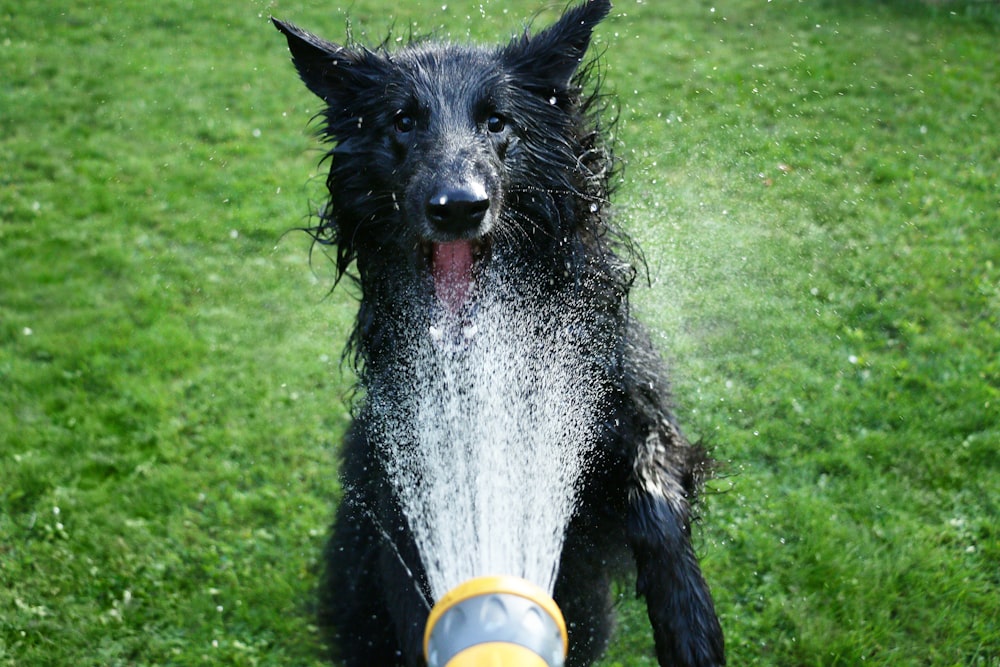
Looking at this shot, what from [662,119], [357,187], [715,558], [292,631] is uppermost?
[357,187]

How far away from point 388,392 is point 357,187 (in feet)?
2.62

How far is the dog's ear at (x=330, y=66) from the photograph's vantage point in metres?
3.20

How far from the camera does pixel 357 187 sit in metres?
3.27

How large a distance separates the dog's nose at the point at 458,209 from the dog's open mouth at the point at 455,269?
0.21m

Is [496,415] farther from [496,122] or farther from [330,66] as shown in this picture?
[330,66]

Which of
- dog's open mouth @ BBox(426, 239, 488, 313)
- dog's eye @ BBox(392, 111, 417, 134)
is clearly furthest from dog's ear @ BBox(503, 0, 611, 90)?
dog's open mouth @ BBox(426, 239, 488, 313)

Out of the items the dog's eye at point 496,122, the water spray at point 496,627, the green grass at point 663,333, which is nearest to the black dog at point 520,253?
the dog's eye at point 496,122

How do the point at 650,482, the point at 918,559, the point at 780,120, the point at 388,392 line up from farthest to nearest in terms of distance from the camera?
the point at 780,120 → the point at 918,559 → the point at 388,392 → the point at 650,482

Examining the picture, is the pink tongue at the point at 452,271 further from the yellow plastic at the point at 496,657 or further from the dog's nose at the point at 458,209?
the yellow plastic at the point at 496,657

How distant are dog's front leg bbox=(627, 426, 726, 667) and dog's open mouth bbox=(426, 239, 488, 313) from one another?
868mm

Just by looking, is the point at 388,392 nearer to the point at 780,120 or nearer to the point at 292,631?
the point at 292,631

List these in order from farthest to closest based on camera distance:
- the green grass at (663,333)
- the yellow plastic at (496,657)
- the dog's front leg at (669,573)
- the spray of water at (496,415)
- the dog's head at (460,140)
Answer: the green grass at (663,333)
the spray of water at (496,415)
the dog's head at (460,140)
the dog's front leg at (669,573)
the yellow plastic at (496,657)

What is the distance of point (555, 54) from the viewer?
129 inches

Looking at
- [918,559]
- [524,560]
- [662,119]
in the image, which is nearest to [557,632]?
[524,560]
